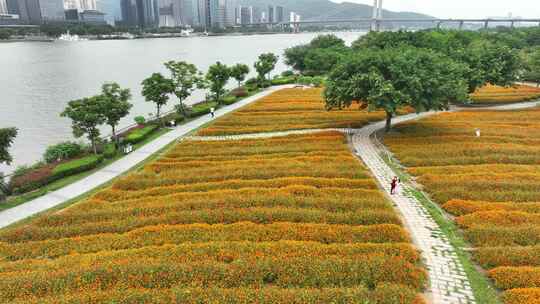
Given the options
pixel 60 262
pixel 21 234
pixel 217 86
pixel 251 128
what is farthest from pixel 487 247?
pixel 217 86

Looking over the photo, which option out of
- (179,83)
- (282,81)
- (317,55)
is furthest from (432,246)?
(317,55)

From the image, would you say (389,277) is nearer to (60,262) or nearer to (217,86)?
(60,262)

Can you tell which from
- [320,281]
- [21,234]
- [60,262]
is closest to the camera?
[320,281]

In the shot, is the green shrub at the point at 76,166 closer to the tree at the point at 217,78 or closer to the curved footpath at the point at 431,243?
the curved footpath at the point at 431,243

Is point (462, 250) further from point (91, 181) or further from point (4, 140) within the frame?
point (4, 140)

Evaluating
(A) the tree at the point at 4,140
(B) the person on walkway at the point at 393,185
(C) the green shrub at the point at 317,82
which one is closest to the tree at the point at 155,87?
(A) the tree at the point at 4,140

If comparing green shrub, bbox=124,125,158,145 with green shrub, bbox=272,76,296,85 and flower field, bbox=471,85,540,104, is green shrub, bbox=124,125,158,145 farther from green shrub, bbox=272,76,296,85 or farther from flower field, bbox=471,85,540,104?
flower field, bbox=471,85,540,104
